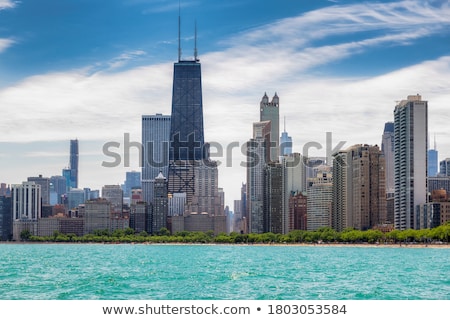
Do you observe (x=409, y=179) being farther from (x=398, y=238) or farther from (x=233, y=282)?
(x=233, y=282)

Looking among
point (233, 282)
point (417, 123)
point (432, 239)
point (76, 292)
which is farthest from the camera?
point (417, 123)

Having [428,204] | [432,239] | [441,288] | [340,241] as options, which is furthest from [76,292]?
[428,204]

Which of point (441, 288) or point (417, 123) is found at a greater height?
point (417, 123)

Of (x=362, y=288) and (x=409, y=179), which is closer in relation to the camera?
(x=362, y=288)

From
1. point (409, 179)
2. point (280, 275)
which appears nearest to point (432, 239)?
point (409, 179)

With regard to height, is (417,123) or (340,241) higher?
(417,123)
